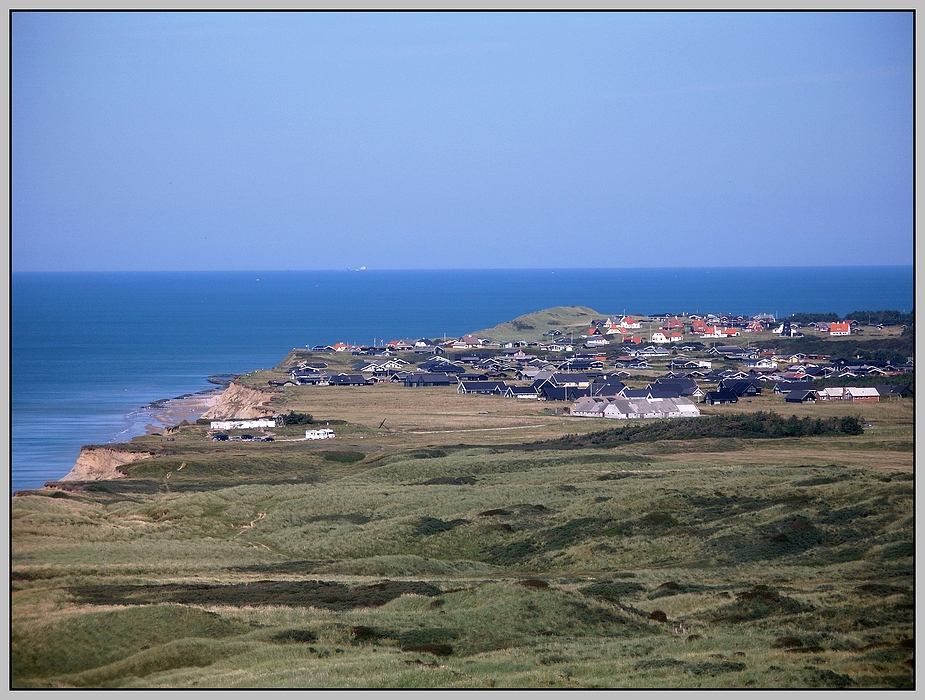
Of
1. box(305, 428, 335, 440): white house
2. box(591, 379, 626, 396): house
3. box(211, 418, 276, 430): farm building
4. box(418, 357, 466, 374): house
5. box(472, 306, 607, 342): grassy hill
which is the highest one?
box(472, 306, 607, 342): grassy hill

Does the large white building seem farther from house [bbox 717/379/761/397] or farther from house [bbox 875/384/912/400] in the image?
house [bbox 875/384/912/400]

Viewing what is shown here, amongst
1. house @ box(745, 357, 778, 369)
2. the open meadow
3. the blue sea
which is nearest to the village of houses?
house @ box(745, 357, 778, 369)

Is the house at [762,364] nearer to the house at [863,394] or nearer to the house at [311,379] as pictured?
the house at [863,394]

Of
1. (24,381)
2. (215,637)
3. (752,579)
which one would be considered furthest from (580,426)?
(24,381)

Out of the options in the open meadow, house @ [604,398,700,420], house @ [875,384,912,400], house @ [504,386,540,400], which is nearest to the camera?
the open meadow

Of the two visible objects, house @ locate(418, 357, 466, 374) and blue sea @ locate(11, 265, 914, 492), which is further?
house @ locate(418, 357, 466, 374)

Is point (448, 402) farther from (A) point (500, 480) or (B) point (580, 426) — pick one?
(A) point (500, 480)

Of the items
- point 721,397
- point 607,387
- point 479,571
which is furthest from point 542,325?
point 479,571

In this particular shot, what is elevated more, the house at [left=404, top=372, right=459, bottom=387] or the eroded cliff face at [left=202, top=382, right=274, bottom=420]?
the house at [left=404, top=372, right=459, bottom=387]
